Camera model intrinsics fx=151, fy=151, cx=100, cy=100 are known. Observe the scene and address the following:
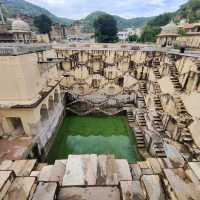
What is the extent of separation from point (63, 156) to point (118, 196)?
22.7ft

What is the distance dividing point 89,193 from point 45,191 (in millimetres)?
487

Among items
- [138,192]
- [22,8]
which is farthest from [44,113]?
[22,8]

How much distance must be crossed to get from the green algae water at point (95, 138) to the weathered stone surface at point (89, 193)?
633cm

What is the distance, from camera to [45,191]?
161 centimetres

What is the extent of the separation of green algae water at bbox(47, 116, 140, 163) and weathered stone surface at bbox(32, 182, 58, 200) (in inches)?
261

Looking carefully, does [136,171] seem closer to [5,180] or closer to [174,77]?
[5,180]

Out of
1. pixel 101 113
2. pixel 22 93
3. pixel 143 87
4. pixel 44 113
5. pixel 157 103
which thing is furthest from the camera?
pixel 143 87

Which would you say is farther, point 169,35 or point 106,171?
point 169,35

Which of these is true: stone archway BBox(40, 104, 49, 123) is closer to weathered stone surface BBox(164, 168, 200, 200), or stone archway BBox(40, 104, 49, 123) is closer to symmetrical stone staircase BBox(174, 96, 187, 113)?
symmetrical stone staircase BBox(174, 96, 187, 113)

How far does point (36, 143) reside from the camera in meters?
7.27

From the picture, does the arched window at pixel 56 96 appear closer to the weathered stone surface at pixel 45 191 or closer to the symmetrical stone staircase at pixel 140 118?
the symmetrical stone staircase at pixel 140 118

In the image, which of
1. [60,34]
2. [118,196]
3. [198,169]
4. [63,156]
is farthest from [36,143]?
[60,34]

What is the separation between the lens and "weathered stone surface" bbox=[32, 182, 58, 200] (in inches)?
60.9

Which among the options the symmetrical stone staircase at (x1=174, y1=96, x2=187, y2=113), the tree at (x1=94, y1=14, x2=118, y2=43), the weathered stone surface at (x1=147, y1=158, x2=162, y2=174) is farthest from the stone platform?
the tree at (x1=94, y1=14, x2=118, y2=43)
